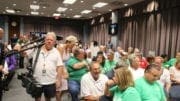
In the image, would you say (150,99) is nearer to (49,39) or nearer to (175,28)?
(49,39)

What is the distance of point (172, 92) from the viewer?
4367 millimetres

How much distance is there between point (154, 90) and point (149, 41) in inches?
305

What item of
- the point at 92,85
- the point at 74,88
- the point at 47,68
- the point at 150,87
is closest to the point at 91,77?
the point at 92,85

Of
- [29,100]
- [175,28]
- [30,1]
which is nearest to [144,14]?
[175,28]

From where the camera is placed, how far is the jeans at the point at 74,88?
15.0 feet

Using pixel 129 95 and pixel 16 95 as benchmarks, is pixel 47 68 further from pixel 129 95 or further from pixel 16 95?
pixel 16 95

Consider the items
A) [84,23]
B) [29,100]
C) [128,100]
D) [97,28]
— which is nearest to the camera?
[128,100]

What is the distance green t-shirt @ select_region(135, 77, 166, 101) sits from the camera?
121 inches

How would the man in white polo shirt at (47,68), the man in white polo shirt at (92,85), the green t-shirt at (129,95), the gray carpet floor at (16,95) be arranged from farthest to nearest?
1. the gray carpet floor at (16,95)
2. the man in white polo shirt at (92,85)
3. the man in white polo shirt at (47,68)
4. the green t-shirt at (129,95)

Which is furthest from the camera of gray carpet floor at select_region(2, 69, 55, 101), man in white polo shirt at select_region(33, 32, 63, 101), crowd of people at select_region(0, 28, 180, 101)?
gray carpet floor at select_region(2, 69, 55, 101)

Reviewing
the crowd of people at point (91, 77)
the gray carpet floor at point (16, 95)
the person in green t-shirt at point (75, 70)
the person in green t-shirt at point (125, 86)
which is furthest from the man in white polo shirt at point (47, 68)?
the gray carpet floor at point (16, 95)

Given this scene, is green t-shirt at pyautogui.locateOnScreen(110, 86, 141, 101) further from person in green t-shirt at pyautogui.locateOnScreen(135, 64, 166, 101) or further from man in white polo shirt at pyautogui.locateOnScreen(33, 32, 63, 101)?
man in white polo shirt at pyautogui.locateOnScreen(33, 32, 63, 101)

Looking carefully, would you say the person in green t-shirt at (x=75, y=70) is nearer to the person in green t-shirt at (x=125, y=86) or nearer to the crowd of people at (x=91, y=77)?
the crowd of people at (x=91, y=77)

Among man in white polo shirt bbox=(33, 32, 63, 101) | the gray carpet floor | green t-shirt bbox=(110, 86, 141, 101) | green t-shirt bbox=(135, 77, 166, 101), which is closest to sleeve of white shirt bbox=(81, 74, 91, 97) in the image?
man in white polo shirt bbox=(33, 32, 63, 101)
